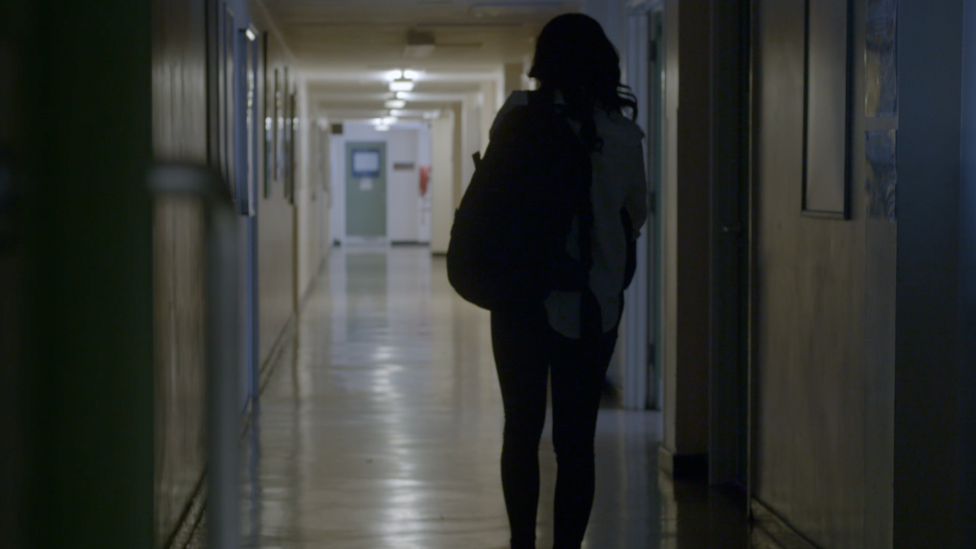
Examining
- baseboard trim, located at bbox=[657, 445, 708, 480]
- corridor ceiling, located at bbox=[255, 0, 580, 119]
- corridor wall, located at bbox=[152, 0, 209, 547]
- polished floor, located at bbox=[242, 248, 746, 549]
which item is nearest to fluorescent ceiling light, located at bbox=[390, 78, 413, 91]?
corridor ceiling, located at bbox=[255, 0, 580, 119]

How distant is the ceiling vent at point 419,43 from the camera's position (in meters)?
8.88

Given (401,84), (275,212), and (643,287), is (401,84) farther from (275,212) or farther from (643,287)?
(643,287)

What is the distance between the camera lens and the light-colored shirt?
8.67ft

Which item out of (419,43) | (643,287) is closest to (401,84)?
(419,43)

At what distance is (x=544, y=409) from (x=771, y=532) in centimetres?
110

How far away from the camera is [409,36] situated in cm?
895

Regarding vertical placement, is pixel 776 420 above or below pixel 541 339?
below

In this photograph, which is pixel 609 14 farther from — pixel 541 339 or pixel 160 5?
pixel 541 339

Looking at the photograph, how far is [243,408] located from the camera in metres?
5.55

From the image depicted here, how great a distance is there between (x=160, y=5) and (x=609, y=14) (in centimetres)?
336

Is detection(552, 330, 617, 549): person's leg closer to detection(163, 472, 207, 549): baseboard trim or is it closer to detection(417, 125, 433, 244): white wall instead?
detection(163, 472, 207, 549): baseboard trim

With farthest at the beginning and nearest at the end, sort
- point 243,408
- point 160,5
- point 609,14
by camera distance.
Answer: point 609,14, point 243,408, point 160,5

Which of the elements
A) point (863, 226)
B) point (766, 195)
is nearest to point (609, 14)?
point (766, 195)

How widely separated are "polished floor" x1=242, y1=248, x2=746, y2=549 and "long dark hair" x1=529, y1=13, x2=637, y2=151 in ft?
4.46
